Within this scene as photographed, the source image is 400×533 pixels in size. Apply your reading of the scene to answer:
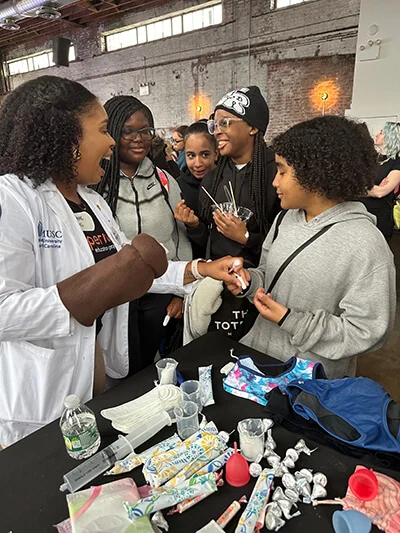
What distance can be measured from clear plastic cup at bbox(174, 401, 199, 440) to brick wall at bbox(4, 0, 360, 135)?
7.46m

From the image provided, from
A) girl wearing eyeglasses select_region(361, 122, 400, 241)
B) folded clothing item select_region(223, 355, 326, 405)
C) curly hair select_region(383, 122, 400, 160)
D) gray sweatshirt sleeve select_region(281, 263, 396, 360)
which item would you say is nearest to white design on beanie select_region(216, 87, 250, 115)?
gray sweatshirt sleeve select_region(281, 263, 396, 360)

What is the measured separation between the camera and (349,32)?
6492mm

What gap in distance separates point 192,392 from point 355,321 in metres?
0.62

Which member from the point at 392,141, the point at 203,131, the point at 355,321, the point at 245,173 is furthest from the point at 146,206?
the point at 392,141

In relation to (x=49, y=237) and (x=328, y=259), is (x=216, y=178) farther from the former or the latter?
(x=49, y=237)

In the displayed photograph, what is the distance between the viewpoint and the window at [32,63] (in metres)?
11.2

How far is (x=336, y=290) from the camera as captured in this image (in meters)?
1.33

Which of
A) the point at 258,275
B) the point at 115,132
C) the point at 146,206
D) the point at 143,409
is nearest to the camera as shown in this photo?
the point at 143,409

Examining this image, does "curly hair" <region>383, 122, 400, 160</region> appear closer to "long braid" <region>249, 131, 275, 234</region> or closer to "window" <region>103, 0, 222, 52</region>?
"long braid" <region>249, 131, 275, 234</region>

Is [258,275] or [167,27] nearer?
[258,275]

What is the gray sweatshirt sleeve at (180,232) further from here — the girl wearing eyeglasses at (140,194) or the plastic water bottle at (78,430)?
the plastic water bottle at (78,430)

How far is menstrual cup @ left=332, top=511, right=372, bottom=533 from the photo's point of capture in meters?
0.65

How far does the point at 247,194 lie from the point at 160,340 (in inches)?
36.4

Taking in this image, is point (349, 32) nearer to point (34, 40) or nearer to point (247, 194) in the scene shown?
point (247, 194)
